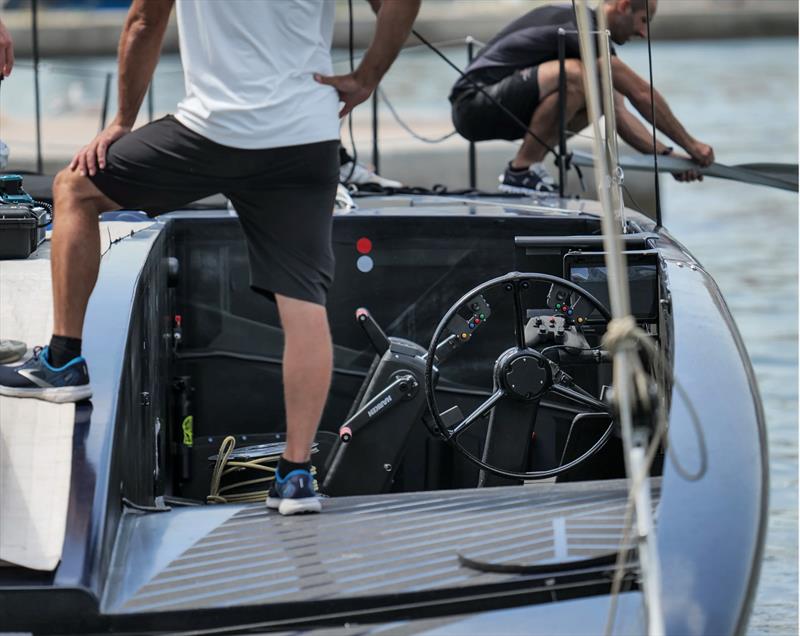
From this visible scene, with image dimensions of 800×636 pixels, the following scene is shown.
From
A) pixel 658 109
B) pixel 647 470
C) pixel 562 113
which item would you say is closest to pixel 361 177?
pixel 562 113

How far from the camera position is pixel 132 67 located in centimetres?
331

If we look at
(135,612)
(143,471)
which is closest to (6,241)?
(143,471)

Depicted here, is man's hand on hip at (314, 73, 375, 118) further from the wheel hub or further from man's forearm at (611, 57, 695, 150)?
man's forearm at (611, 57, 695, 150)

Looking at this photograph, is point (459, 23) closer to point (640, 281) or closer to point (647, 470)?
point (640, 281)

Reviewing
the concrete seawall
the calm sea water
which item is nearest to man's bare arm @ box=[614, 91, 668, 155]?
the calm sea water

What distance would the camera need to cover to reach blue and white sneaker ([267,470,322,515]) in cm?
310

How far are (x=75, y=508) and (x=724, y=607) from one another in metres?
1.20

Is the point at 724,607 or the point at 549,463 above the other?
the point at 724,607

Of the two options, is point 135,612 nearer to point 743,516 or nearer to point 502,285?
point 743,516

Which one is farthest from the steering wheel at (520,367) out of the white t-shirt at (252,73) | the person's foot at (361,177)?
→ the person's foot at (361,177)

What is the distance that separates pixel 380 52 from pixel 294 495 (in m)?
0.99

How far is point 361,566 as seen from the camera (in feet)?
9.16

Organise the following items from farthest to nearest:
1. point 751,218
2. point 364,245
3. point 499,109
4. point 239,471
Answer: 1. point 751,218
2. point 499,109
3. point 364,245
4. point 239,471

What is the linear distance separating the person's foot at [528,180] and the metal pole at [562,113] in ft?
0.62
